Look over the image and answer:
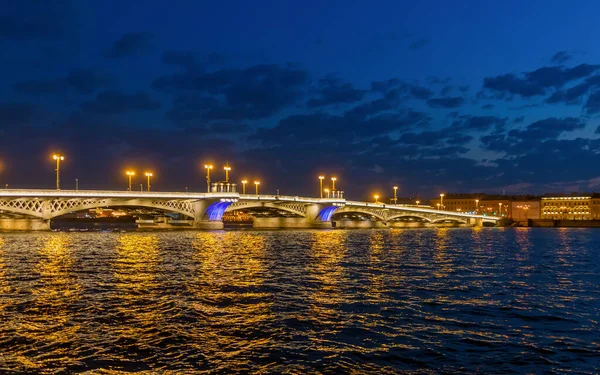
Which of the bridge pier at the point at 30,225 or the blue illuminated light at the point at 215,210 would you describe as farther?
the blue illuminated light at the point at 215,210

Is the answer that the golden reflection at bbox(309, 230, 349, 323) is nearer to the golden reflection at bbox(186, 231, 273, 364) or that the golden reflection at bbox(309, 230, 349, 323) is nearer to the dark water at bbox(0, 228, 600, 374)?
the dark water at bbox(0, 228, 600, 374)

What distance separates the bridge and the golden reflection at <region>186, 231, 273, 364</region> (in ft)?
179

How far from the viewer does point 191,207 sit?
9962 cm

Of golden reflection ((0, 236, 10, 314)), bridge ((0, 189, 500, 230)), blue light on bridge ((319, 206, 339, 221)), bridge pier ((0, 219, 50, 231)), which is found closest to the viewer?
golden reflection ((0, 236, 10, 314))

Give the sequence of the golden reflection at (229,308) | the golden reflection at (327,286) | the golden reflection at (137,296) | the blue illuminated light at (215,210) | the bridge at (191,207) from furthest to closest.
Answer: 1. the blue illuminated light at (215,210)
2. the bridge at (191,207)
3. the golden reflection at (327,286)
4. the golden reflection at (137,296)
5. the golden reflection at (229,308)

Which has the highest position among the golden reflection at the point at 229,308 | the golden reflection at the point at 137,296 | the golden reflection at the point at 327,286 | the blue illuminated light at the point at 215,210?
the blue illuminated light at the point at 215,210

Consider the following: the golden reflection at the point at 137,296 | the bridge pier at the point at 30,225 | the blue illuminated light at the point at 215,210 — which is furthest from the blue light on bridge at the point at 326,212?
the golden reflection at the point at 137,296

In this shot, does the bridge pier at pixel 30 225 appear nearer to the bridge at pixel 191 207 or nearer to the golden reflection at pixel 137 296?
the bridge at pixel 191 207

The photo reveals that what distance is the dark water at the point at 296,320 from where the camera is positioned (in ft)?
40.1

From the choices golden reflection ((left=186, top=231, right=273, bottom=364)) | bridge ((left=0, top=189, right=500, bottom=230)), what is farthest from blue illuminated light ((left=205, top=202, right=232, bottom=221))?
golden reflection ((left=186, top=231, right=273, bottom=364))

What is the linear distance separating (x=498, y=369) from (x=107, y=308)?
1249cm

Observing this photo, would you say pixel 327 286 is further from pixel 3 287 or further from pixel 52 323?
pixel 3 287

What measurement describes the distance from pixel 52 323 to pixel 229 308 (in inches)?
216

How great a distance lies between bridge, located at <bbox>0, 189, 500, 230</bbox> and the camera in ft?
263
